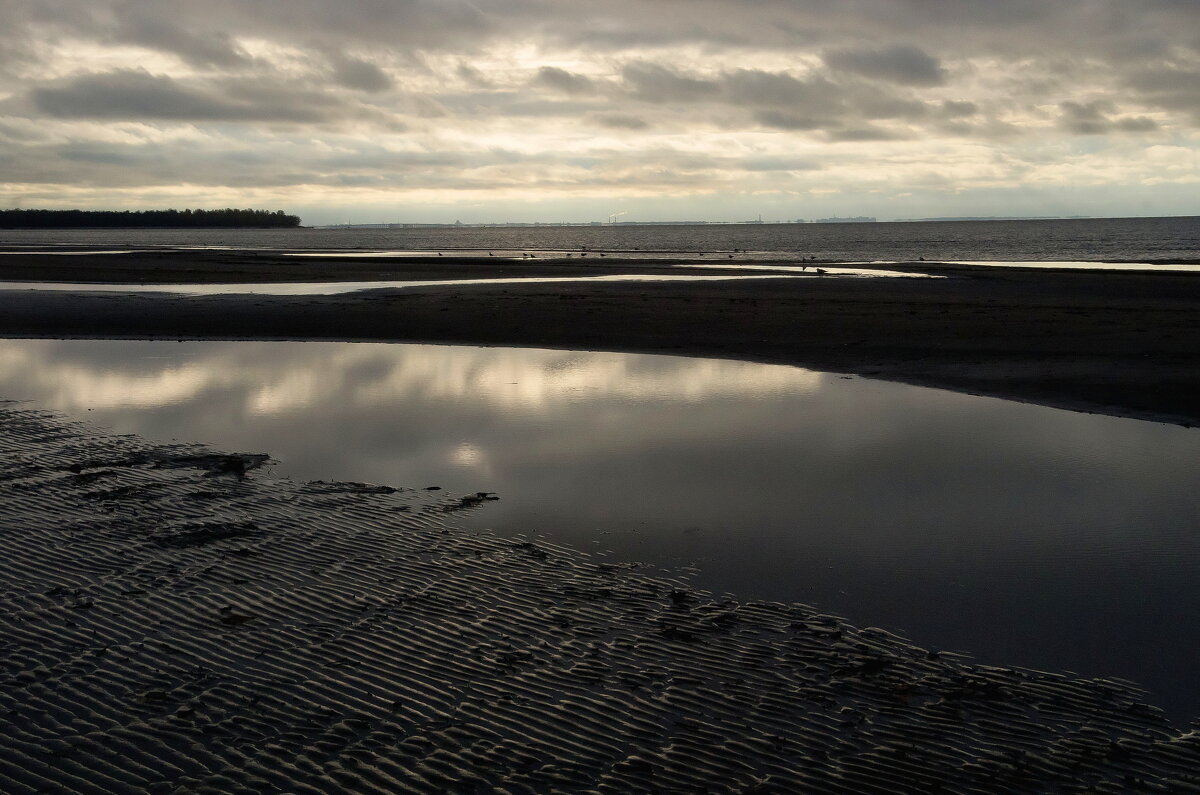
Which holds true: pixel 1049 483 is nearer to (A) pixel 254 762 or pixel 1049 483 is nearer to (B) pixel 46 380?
(A) pixel 254 762

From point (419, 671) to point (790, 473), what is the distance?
683 cm

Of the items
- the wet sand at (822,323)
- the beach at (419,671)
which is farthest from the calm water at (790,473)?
the wet sand at (822,323)

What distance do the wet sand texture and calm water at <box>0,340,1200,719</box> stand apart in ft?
2.31

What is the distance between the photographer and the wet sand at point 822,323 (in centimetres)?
1995

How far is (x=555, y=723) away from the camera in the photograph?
626cm

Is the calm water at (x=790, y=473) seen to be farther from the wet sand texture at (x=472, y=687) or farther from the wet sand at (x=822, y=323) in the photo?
the wet sand at (x=822, y=323)

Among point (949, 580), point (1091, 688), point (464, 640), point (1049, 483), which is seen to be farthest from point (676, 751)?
point (1049, 483)

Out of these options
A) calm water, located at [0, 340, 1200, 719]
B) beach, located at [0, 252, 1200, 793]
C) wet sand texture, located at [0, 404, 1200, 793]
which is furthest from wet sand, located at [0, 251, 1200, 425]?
beach, located at [0, 252, 1200, 793]

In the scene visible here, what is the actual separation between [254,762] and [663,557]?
454 centimetres

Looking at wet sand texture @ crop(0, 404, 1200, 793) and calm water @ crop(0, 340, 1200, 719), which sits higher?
calm water @ crop(0, 340, 1200, 719)

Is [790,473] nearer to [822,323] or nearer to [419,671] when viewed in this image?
[419,671]

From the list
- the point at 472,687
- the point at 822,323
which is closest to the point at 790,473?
the point at 472,687

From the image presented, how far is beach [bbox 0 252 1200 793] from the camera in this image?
5.75m

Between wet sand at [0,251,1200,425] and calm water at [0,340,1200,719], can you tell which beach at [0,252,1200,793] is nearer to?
calm water at [0,340,1200,719]
